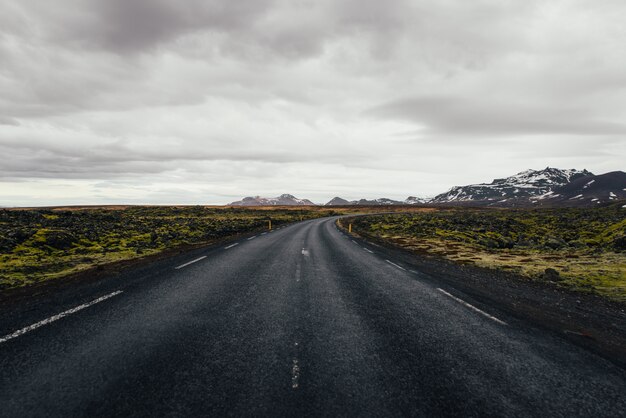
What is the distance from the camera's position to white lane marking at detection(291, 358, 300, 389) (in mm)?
3838

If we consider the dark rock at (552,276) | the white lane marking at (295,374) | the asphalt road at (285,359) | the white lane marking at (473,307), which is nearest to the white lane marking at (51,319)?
the asphalt road at (285,359)

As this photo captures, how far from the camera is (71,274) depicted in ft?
33.6

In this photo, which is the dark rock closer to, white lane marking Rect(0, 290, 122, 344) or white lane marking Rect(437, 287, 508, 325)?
white lane marking Rect(437, 287, 508, 325)

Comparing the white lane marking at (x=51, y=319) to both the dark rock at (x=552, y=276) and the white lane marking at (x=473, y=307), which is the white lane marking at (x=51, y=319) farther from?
the dark rock at (x=552, y=276)

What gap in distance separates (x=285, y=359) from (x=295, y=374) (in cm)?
45

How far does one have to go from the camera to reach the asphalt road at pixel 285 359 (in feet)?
11.5

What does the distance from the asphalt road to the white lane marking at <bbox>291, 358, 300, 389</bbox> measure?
23 mm

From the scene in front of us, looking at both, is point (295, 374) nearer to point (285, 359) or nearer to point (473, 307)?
point (285, 359)

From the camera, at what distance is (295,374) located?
4070 millimetres

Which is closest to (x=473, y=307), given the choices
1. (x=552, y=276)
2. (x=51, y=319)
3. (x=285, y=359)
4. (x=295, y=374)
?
(x=285, y=359)

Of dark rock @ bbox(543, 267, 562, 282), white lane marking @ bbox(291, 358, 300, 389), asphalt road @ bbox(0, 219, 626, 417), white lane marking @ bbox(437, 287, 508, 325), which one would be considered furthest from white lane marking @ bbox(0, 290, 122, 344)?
dark rock @ bbox(543, 267, 562, 282)

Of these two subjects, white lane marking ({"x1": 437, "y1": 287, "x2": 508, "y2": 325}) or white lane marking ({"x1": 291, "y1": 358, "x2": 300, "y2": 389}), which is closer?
white lane marking ({"x1": 291, "y1": 358, "x2": 300, "y2": 389})

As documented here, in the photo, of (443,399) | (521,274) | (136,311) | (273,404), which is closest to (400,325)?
(443,399)

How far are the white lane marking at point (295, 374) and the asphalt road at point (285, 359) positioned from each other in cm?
2
